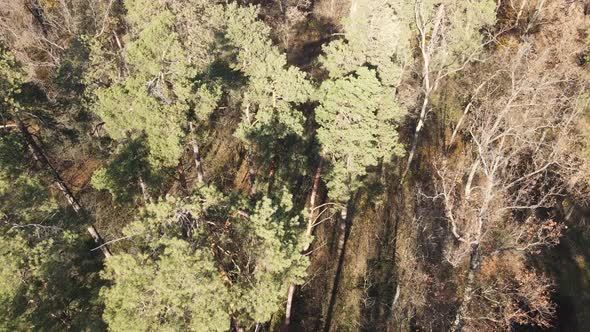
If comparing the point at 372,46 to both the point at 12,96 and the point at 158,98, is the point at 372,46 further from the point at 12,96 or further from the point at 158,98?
the point at 12,96

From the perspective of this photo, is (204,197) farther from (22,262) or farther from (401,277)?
(401,277)

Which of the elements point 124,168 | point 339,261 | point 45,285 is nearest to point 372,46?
point 339,261

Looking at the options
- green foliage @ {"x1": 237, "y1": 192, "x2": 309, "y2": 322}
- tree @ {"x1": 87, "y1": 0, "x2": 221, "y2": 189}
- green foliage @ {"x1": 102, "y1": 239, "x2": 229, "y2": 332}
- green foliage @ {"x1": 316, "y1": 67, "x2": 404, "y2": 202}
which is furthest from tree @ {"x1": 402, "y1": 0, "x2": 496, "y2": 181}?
green foliage @ {"x1": 102, "y1": 239, "x2": 229, "y2": 332}

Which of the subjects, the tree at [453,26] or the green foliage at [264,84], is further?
the tree at [453,26]

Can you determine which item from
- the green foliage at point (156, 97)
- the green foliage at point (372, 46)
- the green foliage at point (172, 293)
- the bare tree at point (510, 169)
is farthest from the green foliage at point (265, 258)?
the green foliage at point (372, 46)

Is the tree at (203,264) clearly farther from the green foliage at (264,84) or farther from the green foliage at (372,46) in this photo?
the green foliage at (372,46)

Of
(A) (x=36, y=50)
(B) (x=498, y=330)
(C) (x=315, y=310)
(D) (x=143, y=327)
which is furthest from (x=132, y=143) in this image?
(A) (x=36, y=50)
